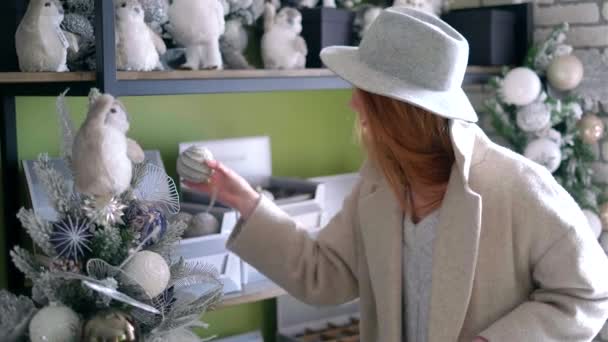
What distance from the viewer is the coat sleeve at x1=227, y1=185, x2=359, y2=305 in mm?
1850

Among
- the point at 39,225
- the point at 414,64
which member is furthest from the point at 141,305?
the point at 414,64

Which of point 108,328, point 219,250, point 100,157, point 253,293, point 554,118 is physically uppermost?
point 100,157

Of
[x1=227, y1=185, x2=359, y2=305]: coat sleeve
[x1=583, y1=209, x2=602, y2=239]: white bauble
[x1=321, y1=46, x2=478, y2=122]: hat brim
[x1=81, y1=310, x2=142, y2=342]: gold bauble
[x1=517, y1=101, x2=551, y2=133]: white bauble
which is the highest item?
[x1=321, y1=46, x2=478, y2=122]: hat brim

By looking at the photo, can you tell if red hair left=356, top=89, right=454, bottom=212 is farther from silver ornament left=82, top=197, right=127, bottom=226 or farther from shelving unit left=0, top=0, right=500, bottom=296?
silver ornament left=82, top=197, right=127, bottom=226

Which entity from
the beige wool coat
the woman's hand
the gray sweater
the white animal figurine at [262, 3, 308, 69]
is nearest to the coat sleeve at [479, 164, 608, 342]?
the beige wool coat

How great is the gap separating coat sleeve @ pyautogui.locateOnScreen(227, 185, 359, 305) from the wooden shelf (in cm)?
19

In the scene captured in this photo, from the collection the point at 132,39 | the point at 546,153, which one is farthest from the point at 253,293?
the point at 546,153

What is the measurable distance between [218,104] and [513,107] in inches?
37.0

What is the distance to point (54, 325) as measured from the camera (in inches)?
48.3

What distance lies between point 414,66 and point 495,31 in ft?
3.60

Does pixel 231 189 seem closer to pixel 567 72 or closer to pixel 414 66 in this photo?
pixel 414 66

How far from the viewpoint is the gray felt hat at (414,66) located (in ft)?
5.14

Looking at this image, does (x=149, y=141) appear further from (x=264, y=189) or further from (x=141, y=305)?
(x=141, y=305)

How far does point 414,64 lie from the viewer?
159 centimetres
